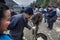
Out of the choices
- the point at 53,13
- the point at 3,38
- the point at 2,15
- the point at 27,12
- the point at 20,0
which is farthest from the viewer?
the point at 53,13

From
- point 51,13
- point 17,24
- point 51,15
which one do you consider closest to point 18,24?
point 17,24

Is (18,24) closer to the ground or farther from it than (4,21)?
closer to the ground

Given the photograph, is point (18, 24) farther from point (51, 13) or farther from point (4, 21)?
point (51, 13)

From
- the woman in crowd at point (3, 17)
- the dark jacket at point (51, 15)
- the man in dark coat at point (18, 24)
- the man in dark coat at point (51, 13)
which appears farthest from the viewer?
the dark jacket at point (51, 15)

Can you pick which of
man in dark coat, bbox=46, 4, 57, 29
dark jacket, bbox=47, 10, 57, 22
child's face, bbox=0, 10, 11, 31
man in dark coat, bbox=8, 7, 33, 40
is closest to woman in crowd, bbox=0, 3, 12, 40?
child's face, bbox=0, 10, 11, 31

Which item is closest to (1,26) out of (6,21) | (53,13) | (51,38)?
(6,21)

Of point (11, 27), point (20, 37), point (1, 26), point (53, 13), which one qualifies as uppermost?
point (1, 26)

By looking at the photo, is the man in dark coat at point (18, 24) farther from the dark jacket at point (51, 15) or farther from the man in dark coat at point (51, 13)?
the dark jacket at point (51, 15)

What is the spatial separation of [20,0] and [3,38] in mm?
6075

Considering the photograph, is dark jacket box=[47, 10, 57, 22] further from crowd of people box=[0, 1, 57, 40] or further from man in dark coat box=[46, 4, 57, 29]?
crowd of people box=[0, 1, 57, 40]

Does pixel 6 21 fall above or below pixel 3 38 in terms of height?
above

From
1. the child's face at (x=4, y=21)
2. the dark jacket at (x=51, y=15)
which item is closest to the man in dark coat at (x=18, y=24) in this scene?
the child's face at (x=4, y=21)

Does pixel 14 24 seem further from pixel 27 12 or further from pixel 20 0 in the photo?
pixel 20 0

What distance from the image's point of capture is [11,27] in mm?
3930
